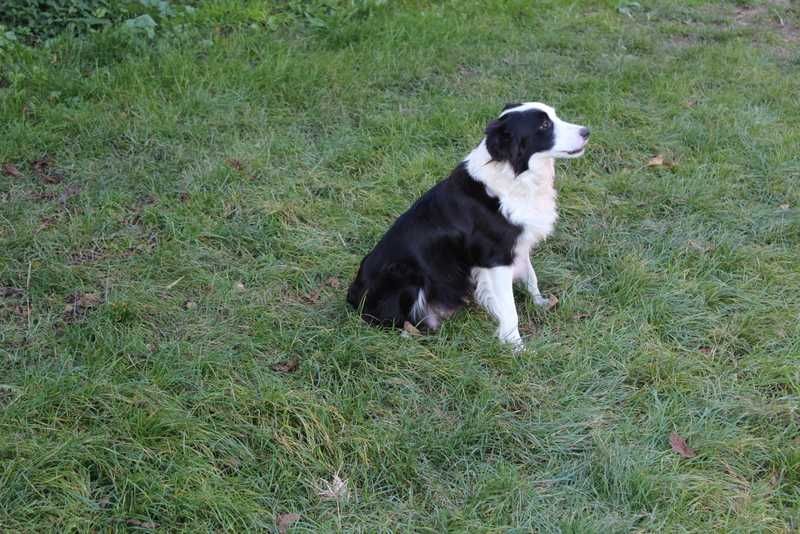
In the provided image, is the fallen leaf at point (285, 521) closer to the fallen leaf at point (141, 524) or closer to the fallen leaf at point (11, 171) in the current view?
the fallen leaf at point (141, 524)

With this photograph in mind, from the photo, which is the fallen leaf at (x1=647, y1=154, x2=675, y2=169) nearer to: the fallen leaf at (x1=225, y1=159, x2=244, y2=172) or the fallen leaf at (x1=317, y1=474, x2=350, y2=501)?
the fallen leaf at (x1=225, y1=159, x2=244, y2=172)

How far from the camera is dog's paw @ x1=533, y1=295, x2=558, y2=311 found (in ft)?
11.0

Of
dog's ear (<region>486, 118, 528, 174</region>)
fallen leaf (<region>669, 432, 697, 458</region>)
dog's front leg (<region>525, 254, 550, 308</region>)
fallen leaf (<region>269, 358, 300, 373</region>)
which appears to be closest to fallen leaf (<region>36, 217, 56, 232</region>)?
fallen leaf (<region>269, 358, 300, 373</region>)

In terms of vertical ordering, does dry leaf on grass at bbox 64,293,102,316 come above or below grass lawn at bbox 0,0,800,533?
below

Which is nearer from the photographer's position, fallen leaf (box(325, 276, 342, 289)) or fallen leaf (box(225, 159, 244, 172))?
fallen leaf (box(325, 276, 342, 289))

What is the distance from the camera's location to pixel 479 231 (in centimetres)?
308

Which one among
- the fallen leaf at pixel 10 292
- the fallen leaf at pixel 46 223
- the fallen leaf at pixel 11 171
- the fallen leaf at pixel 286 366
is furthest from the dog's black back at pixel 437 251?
the fallen leaf at pixel 11 171

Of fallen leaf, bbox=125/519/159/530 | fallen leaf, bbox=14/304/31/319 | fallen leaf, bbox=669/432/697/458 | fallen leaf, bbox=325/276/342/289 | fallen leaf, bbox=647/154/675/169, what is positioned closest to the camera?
fallen leaf, bbox=125/519/159/530

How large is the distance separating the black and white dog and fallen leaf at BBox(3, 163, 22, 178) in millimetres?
2337

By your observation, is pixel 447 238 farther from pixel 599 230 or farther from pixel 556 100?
pixel 556 100

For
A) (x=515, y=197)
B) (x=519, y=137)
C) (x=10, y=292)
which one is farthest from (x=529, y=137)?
(x=10, y=292)

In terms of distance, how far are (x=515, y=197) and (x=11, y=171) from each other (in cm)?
298

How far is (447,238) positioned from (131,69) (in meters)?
3.19

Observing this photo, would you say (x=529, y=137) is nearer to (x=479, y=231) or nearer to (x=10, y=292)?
(x=479, y=231)
